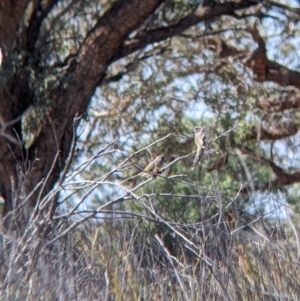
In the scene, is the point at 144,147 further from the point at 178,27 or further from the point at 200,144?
the point at 200,144

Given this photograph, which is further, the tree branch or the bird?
the tree branch

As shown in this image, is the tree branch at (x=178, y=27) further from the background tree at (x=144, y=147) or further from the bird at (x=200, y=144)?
the bird at (x=200, y=144)

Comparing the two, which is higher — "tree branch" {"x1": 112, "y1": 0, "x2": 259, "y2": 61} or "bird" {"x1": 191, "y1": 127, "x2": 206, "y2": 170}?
"tree branch" {"x1": 112, "y1": 0, "x2": 259, "y2": 61}

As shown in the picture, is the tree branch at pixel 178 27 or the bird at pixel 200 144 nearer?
the bird at pixel 200 144

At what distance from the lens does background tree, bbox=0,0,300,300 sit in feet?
17.3

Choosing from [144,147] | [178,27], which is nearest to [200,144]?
[144,147]

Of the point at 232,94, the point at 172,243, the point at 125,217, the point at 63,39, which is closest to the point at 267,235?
the point at 125,217

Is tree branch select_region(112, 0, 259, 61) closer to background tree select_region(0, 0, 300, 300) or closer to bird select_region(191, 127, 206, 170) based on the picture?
background tree select_region(0, 0, 300, 300)

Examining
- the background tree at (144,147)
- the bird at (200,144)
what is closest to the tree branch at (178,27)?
the background tree at (144,147)

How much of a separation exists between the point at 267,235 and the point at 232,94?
6.57 meters

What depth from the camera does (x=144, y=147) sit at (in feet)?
27.8

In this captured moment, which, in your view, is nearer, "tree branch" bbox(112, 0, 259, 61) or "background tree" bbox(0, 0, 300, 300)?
"background tree" bbox(0, 0, 300, 300)

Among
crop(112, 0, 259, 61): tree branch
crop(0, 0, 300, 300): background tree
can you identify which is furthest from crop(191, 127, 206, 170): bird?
crop(112, 0, 259, 61): tree branch

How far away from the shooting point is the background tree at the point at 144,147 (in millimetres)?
5258
